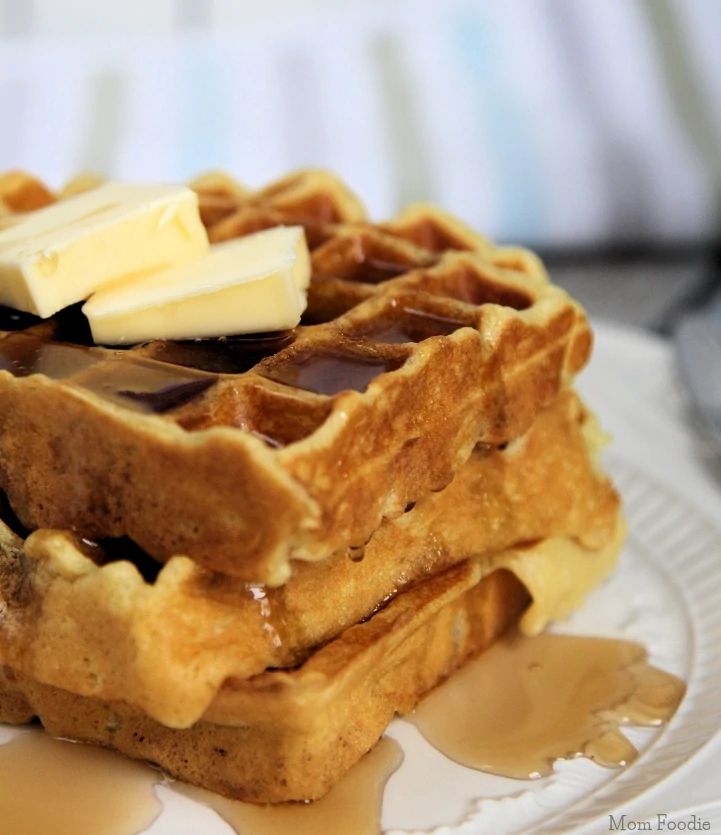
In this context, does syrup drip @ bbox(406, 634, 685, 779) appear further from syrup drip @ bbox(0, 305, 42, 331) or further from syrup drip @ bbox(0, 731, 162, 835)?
syrup drip @ bbox(0, 305, 42, 331)

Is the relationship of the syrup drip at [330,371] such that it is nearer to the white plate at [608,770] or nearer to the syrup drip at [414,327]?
the syrup drip at [414,327]

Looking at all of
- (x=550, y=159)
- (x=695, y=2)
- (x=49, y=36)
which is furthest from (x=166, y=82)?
(x=695, y=2)

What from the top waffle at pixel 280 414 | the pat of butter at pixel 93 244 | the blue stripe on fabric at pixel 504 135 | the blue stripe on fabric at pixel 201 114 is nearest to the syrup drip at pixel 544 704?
the top waffle at pixel 280 414

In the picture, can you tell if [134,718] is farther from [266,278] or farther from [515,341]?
[515,341]

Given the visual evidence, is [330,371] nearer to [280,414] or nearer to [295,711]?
[280,414]

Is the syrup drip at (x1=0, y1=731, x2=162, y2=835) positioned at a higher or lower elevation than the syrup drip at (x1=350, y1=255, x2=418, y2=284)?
lower

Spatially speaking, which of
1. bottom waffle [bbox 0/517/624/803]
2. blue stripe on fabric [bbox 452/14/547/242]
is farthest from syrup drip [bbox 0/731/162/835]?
blue stripe on fabric [bbox 452/14/547/242]

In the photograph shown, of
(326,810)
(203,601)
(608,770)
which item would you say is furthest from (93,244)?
(608,770)
